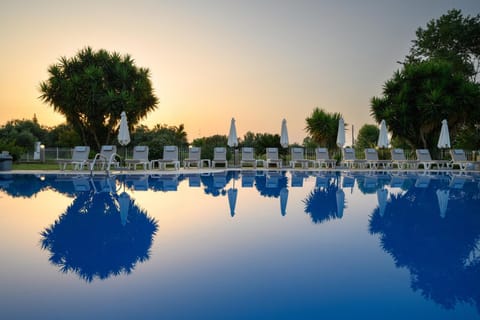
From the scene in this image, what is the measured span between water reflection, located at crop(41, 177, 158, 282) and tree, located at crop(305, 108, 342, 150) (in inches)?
553

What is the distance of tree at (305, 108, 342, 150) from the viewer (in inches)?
712

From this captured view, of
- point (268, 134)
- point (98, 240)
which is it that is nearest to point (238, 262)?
point (98, 240)

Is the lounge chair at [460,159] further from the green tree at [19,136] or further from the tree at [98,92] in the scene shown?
the green tree at [19,136]

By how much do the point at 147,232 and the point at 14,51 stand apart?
15.8m

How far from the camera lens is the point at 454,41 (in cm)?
2245

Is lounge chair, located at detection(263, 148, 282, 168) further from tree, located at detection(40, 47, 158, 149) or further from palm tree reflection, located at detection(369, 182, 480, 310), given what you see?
palm tree reflection, located at detection(369, 182, 480, 310)

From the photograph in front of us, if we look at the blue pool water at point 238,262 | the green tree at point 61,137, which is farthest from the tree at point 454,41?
the green tree at point 61,137

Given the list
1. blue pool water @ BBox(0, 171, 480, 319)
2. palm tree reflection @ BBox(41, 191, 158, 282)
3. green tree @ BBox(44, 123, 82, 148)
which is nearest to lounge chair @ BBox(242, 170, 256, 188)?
blue pool water @ BBox(0, 171, 480, 319)

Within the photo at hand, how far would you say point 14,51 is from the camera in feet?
49.8

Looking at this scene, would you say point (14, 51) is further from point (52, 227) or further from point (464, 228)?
point (464, 228)

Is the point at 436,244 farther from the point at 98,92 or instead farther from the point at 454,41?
the point at 454,41

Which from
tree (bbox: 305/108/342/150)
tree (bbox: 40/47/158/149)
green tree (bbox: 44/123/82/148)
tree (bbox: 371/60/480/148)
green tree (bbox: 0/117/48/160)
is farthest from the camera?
green tree (bbox: 44/123/82/148)

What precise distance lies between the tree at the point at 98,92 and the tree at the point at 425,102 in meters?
12.9

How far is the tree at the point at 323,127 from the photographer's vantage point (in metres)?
18.1
